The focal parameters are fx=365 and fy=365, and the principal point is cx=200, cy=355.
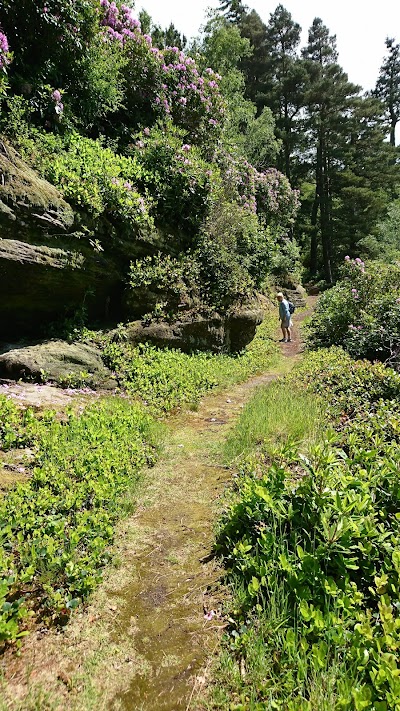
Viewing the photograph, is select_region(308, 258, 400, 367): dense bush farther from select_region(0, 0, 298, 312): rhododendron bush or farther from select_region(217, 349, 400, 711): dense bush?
select_region(217, 349, 400, 711): dense bush

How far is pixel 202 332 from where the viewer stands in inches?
358

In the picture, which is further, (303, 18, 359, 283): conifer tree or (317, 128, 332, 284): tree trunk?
(317, 128, 332, 284): tree trunk

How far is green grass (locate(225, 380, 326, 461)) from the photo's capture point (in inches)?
174

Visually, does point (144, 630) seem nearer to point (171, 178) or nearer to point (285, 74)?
point (171, 178)

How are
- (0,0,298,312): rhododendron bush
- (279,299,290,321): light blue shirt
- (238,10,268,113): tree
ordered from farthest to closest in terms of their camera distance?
(238,10,268,113): tree, (279,299,290,321): light blue shirt, (0,0,298,312): rhododendron bush

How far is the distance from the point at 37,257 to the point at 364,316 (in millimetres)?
7922

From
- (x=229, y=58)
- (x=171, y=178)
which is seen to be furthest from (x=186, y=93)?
(x=229, y=58)

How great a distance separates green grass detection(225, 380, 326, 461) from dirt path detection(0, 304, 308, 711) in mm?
1004

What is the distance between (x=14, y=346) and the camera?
6.21 metres

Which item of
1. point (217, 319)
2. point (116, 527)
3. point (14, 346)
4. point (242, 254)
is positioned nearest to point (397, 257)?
point (242, 254)

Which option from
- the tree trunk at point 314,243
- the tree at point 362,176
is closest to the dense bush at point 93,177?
the tree at point 362,176

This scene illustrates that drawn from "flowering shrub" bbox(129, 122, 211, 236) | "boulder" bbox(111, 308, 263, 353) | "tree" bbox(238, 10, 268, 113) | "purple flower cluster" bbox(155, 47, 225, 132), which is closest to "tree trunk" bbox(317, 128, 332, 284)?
"tree" bbox(238, 10, 268, 113)

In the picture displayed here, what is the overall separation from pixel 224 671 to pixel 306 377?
18.1 ft

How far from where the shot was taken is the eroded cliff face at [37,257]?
221 inches
